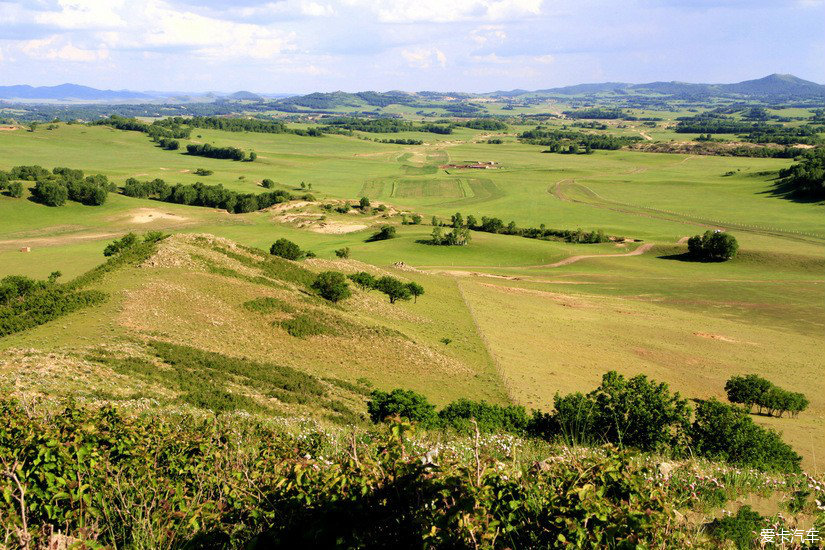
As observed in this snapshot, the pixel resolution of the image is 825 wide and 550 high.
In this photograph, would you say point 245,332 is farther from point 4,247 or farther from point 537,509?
point 4,247

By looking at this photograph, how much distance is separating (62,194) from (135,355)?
11874 cm

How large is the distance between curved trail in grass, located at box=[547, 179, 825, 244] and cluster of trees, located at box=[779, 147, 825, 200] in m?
38.9

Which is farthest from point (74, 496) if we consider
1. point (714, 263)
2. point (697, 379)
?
point (714, 263)

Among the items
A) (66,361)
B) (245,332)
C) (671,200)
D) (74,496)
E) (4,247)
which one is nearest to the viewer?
(74,496)

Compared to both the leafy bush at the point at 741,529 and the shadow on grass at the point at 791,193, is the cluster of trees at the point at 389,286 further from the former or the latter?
the shadow on grass at the point at 791,193

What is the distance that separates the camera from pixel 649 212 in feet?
472

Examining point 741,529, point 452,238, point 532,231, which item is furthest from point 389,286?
point 532,231

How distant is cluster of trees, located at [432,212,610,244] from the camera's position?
113 metres

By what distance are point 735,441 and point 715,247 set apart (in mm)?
81940

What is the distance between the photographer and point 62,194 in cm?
12381

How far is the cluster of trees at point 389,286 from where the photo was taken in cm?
5694

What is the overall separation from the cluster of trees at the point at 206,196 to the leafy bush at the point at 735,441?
134m

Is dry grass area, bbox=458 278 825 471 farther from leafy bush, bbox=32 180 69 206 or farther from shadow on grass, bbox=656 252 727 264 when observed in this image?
leafy bush, bbox=32 180 69 206

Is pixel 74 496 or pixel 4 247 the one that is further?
pixel 4 247
